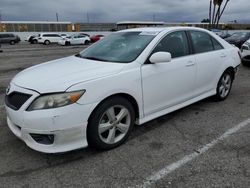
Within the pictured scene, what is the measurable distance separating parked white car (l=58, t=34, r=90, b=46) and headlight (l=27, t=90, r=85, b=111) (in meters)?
30.5

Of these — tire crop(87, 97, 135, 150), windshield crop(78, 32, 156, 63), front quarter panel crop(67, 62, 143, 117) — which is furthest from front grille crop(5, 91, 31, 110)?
windshield crop(78, 32, 156, 63)

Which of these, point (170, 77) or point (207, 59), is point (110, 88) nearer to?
point (170, 77)

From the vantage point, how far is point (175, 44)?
4117 millimetres

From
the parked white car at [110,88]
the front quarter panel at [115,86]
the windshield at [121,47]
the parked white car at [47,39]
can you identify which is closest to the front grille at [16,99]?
the parked white car at [110,88]

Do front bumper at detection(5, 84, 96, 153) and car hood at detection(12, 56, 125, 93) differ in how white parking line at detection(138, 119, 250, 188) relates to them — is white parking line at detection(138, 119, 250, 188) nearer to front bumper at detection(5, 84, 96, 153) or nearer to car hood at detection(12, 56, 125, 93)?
front bumper at detection(5, 84, 96, 153)

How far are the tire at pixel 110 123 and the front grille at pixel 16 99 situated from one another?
0.80 metres

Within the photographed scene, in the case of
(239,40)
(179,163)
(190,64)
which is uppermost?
(239,40)

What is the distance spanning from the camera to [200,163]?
3.00 metres

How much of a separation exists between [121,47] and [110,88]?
3.60ft

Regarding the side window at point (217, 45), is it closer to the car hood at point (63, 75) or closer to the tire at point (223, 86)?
the tire at point (223, 86)

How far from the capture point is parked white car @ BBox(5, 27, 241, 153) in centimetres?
281

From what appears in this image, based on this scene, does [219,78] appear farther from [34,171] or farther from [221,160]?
[34,171]

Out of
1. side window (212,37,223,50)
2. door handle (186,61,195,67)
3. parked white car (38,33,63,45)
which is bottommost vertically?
door handle (186,61,195,67)

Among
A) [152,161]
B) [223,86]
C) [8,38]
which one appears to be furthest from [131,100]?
[8,38]
